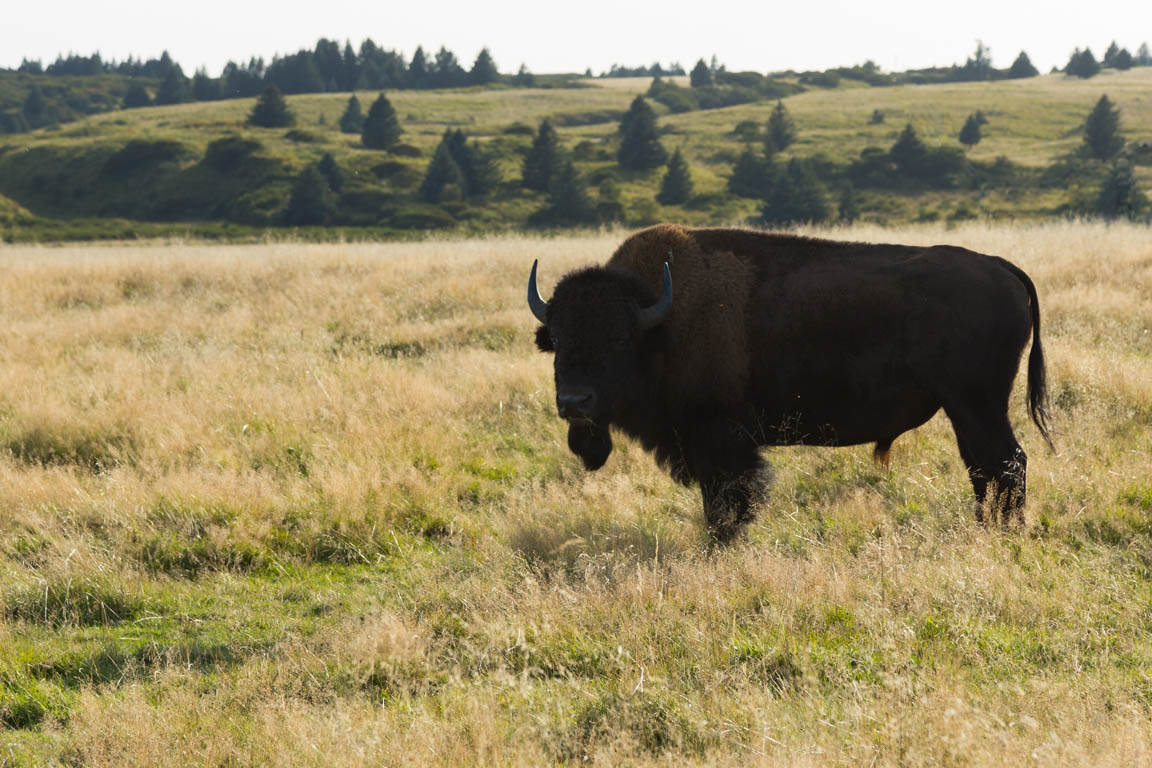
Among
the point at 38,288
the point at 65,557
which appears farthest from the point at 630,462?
the point at 38,288

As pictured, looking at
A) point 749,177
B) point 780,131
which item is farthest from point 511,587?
point 780,131

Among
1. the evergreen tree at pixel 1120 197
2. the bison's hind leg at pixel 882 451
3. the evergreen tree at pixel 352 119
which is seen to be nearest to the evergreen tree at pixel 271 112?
the evergreen tree at pixel 352 119

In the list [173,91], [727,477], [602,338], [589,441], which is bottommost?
[727,477]

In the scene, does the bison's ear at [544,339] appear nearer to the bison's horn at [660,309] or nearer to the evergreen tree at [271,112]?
the bison's horn at [660,309]

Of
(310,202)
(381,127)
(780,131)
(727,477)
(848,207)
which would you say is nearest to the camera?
(727,477)

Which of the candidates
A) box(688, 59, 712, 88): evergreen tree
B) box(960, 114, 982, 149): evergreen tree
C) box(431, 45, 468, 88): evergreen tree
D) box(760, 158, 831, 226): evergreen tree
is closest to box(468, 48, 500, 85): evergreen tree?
box(431, 45, 468, 88): evergreen tree

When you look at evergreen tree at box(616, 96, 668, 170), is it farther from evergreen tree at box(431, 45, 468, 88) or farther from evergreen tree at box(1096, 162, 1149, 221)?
evergreen tree at box(431, 45, 468, 88)

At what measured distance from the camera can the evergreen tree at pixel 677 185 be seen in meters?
69.6

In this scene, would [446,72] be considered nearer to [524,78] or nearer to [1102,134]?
[524,78]

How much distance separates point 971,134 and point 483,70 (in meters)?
98.9

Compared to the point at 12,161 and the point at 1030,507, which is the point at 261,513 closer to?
the point at 1030,507

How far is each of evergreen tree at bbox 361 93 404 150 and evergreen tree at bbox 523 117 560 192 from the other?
68.7 ft

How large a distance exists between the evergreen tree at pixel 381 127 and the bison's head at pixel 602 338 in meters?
89.1

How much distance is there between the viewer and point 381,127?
90.9 metres
